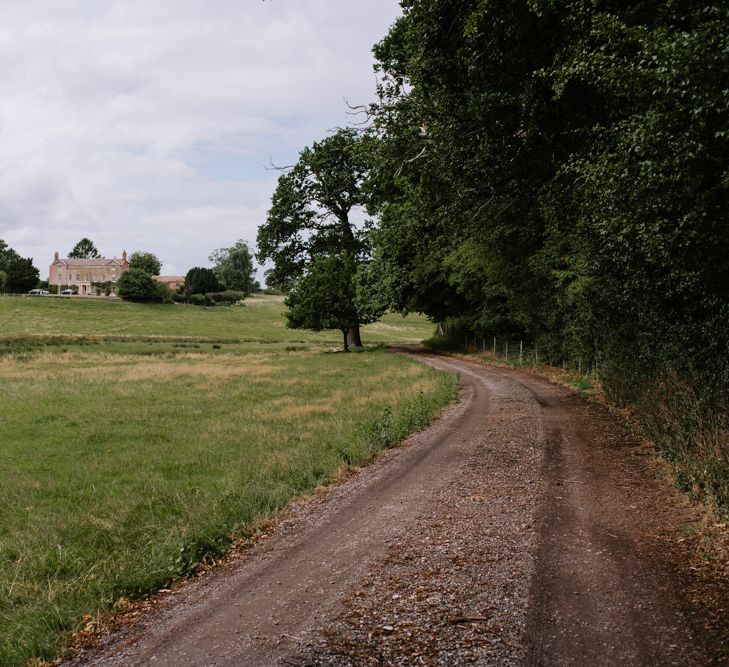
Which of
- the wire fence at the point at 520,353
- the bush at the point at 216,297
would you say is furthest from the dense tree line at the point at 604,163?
the bush at the point at 216,297

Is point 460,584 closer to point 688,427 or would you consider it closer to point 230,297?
point 688,427

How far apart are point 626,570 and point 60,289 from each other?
15541cm

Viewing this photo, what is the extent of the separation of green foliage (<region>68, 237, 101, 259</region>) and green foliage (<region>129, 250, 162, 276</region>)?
2912cm

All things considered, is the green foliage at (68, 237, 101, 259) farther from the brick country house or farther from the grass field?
the grass field

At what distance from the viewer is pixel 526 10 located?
36.5 feet

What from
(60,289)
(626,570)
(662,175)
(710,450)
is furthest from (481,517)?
(60,289)

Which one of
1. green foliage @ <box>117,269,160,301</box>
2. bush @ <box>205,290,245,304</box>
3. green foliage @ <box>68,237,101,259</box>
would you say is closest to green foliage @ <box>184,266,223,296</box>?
bush @ <box>205,290,245,304</box>

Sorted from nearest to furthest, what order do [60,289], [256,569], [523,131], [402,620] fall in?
1. [402,620]
2. [256,569]
3. [523,131]
4. [60,289]

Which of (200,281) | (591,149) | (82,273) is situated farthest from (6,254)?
(591,149)

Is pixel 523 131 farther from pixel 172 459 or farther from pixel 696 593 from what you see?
pixel 172 459

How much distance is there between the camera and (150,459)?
14742 mm

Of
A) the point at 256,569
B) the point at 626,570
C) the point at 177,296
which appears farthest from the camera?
the point at 177,296

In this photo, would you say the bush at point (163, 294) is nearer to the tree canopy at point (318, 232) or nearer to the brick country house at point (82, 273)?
→ the brick country house at point (82, 273)

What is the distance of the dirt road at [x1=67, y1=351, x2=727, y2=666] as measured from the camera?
15.6ft
